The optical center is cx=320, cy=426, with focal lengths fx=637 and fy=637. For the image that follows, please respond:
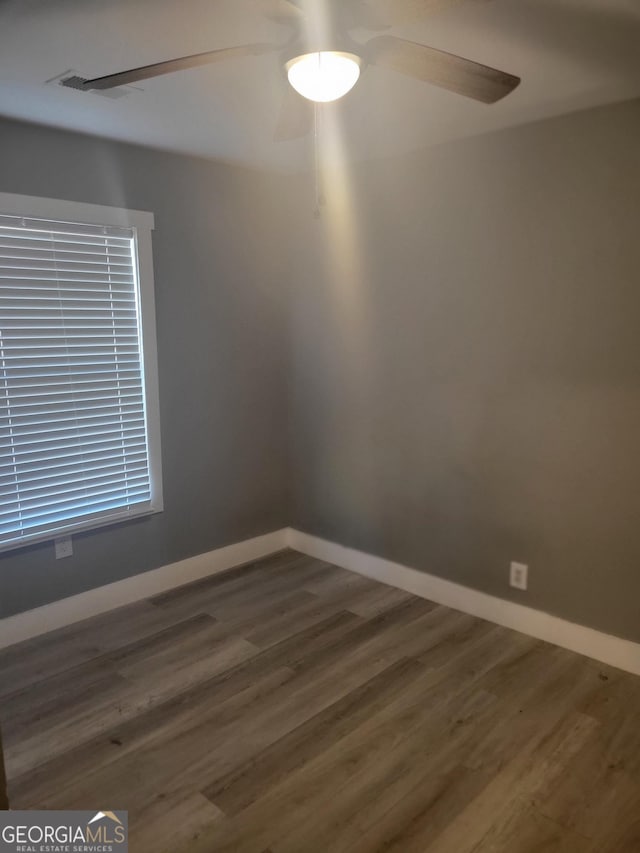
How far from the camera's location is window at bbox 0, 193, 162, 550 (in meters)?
2.84

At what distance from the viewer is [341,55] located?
1633 millimetres

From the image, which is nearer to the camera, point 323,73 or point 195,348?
point 323,73

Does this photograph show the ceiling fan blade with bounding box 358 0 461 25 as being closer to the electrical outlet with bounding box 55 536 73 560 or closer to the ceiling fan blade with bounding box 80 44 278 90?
the ceiling fan blade with bounding box 80 44 278 90

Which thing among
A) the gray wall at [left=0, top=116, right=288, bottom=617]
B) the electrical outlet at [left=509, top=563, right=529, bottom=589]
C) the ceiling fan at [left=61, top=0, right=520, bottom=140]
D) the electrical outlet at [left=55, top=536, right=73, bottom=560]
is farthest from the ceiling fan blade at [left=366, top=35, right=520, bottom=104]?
the electrical outlet at [left=55, top=536, right=73, bottom=560]

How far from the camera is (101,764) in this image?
7.22 feet

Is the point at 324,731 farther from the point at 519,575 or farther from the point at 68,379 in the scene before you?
the point at 68,379

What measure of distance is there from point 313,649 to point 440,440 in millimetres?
1205

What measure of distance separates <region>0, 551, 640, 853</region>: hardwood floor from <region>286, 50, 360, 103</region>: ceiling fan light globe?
2.12 metres

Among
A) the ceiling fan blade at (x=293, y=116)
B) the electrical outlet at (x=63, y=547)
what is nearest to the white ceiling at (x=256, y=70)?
the ceiling fan blade at (x=293, y=116)

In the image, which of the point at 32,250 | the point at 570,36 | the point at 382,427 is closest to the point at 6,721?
the point at 32,250

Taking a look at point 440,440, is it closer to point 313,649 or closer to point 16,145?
point 313,649

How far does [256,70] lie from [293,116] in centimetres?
23

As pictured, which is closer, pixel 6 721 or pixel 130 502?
pixel 6 721

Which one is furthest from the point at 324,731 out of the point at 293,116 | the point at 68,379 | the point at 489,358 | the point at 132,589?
the point at 293,116
